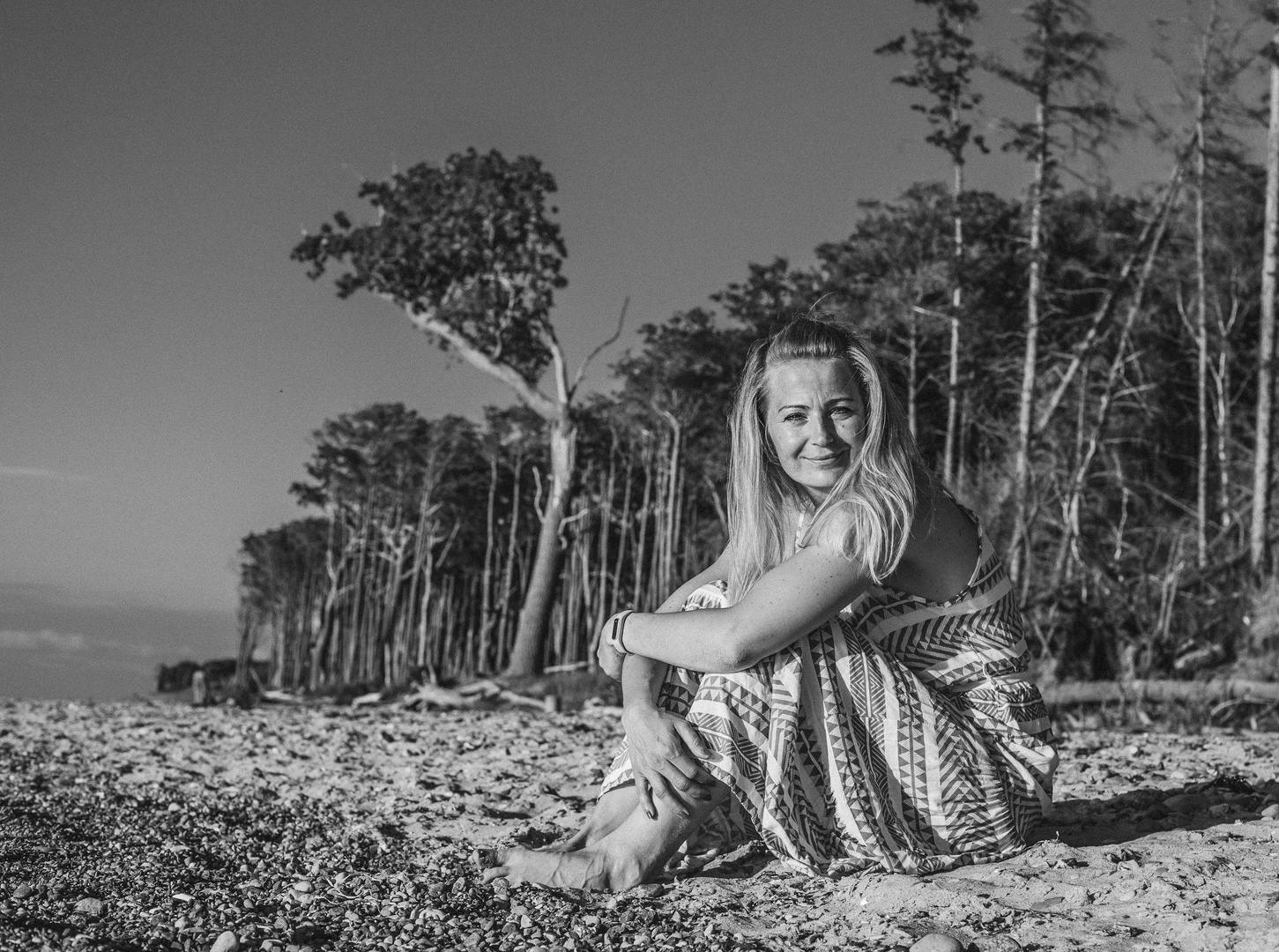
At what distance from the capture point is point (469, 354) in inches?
620

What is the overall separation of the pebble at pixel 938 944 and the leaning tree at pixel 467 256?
13.5m

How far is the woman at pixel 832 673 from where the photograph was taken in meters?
2.17

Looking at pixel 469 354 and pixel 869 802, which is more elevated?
pixel 469 354

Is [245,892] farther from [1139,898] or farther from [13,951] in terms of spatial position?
[1139,898]

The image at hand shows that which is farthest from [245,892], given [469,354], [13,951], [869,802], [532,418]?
[532,418]

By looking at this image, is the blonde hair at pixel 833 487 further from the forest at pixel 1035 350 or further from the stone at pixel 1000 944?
the forest at pixel 1035 350

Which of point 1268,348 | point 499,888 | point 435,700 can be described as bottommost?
point 435,700

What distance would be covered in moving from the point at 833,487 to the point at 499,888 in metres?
1.15

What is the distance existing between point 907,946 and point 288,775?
3044 mm

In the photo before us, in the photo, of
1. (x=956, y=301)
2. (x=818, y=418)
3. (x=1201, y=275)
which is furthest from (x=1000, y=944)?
(x=956, y=301)

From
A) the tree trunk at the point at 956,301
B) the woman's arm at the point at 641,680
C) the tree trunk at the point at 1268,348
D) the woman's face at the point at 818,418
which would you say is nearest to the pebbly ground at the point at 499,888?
the woman's arm at the point at 641,680

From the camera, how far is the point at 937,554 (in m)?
2.26

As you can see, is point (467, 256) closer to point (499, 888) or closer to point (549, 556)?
point (549, 556)

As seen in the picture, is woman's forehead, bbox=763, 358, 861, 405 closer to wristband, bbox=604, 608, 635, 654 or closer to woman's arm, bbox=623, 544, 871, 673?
woman's arm, bbox=623, 544, 871, 673
